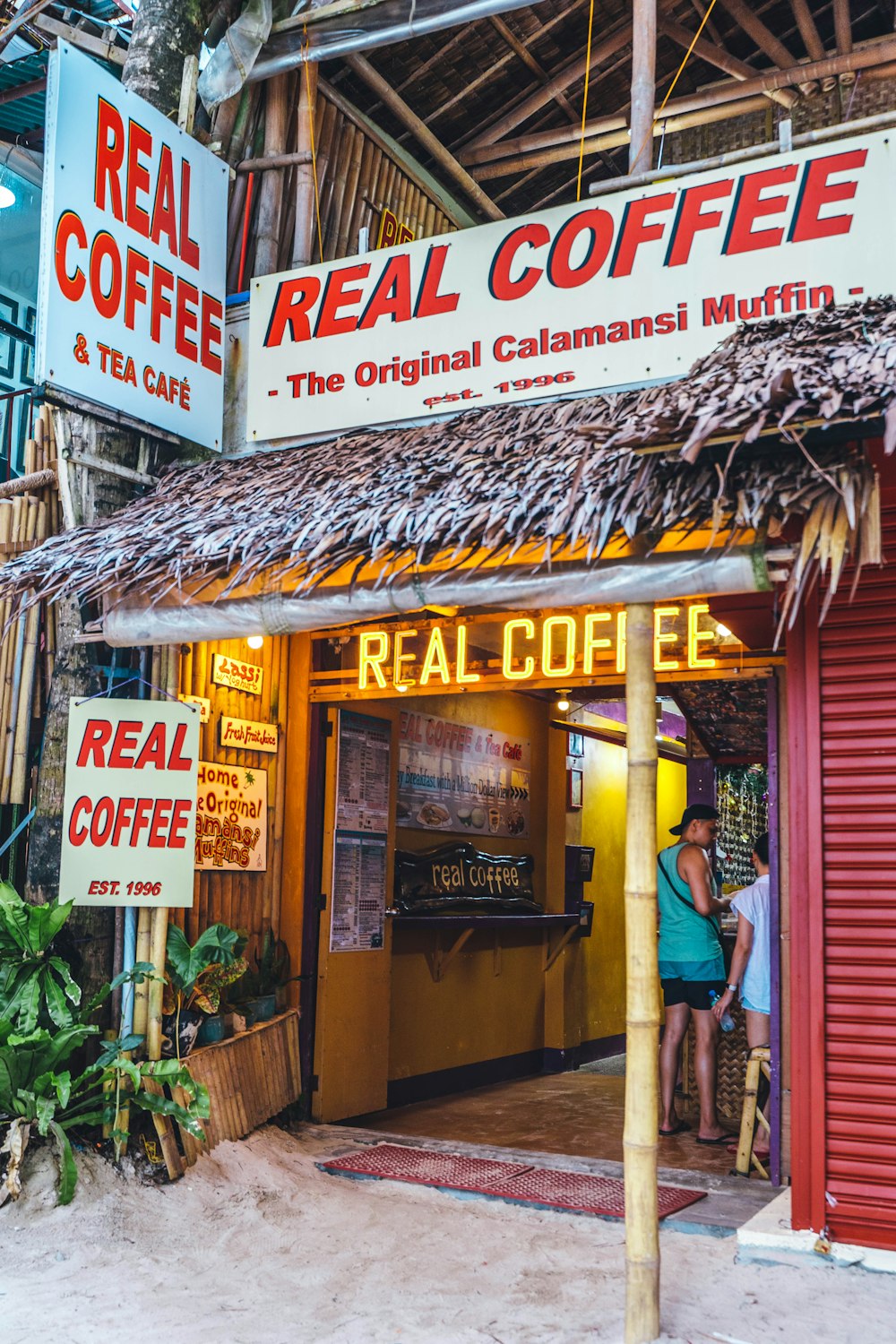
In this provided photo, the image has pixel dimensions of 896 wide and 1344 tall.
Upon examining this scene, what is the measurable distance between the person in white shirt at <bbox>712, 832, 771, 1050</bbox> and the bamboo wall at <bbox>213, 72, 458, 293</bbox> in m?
4.41

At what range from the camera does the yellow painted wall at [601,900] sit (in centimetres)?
1023

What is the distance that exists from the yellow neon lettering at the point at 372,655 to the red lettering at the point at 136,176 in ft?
8.05

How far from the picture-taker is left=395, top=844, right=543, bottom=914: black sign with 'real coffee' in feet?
26.5

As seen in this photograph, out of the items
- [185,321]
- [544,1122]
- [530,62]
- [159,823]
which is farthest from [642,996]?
[530,62]

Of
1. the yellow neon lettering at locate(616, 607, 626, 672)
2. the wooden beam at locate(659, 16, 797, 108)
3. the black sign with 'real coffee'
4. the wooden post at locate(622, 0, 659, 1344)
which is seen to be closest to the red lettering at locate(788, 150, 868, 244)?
the yellow neon lettering at locate(616, 607, 626, 672)

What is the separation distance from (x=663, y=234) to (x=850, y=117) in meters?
2.80

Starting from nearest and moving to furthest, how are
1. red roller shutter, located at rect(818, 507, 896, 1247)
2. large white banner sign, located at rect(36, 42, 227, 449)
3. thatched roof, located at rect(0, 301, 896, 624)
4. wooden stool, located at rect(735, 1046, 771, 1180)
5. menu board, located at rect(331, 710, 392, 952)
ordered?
thatched roof, located at rect(0, 301, 896, 624) → red roller shutter, located at rect(818, 507, 896, 1247) → large white banner sign, located at rect(36, 42, 227, 449) → wooden stool, located at rect(735, 1046, 771, 1180) → menu board, located at rect(331, 710, 392, 952)

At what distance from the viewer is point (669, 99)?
7.88m

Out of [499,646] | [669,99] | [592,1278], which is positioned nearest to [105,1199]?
[592,1278]

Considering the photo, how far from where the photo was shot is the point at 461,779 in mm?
8969

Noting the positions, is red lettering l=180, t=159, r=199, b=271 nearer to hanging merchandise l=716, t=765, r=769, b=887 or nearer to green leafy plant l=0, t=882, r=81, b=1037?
green leafy plant l=0, t=882, r=81, b=1037

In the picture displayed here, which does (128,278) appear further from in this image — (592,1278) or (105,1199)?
(592,1278)

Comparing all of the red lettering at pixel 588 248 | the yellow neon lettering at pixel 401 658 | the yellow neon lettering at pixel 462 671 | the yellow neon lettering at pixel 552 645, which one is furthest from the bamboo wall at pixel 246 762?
the red lettering at pixel 588 248

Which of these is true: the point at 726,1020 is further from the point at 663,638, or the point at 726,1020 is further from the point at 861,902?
the point at 861,902
